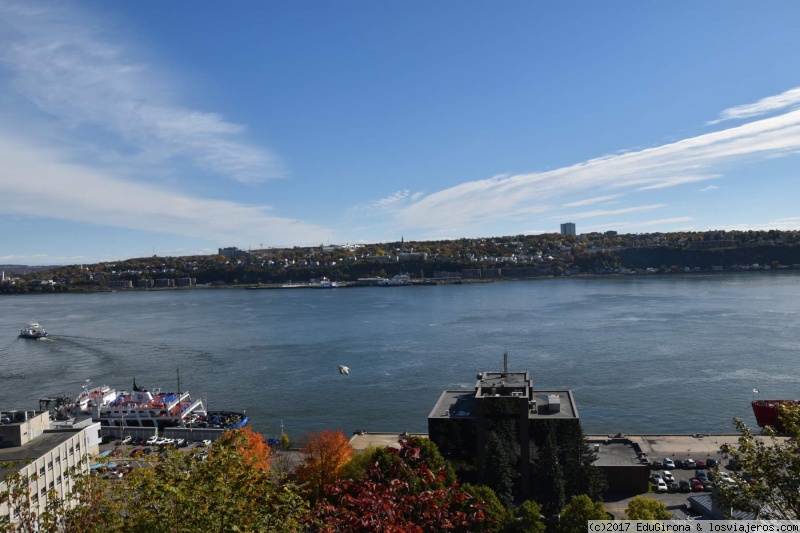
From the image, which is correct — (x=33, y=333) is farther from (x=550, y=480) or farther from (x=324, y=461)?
(x=550, y=480)

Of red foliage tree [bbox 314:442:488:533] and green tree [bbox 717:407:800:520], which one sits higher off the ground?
red foliage tree [bbox 314:442:488:533]

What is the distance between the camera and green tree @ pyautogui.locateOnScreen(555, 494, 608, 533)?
6.52 meters

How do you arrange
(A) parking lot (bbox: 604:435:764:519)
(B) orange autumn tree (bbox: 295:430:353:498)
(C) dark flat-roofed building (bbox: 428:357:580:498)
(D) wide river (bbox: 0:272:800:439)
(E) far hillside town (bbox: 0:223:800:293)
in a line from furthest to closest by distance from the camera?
(E) far hillside town (bbox: 0:223:800:293) → (D) wide river (bbox: 0:272:800:439) → (B) orange autumn tree (bbox: 295:430:353:498) → (A) parking lot (bbox: 604:435:764:519) → (C) dark flat-roofed building (bbox: 428:357:580:498)

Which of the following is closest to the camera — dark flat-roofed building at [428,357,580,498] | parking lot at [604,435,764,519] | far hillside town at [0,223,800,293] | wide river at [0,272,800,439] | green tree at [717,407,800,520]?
green tree at [717,407,800,520]

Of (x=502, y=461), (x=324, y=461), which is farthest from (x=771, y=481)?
(x=324, y=461)

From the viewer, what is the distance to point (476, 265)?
7100 cm

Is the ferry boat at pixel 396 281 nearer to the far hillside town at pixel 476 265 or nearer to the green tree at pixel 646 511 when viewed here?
the far hillside town at pixel 476 265

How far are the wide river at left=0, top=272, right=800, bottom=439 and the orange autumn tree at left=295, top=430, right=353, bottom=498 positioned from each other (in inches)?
173

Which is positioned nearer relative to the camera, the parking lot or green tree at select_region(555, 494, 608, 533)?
green tree at select_region(555, 494, 608, 533)

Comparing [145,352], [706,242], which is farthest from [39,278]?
[706,242]

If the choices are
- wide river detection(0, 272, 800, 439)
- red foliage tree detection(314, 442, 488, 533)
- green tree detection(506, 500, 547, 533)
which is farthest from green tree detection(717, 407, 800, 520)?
wide river detection(0, 272, 800, 439)

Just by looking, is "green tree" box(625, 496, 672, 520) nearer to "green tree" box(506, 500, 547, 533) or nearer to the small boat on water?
"green tree" box(506, 500, 547, 533)

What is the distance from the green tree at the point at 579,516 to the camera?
652cm

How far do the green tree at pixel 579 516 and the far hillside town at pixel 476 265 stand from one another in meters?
59.5
